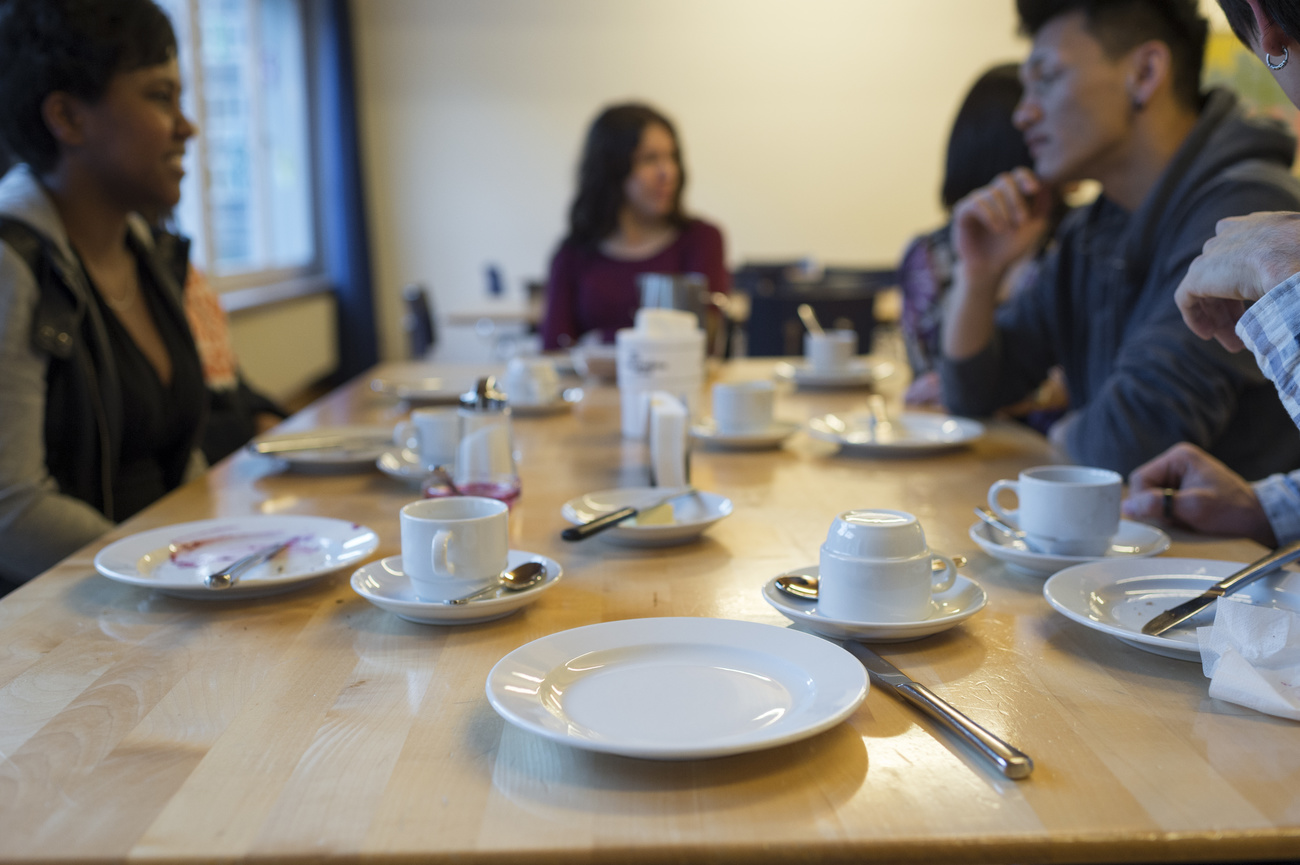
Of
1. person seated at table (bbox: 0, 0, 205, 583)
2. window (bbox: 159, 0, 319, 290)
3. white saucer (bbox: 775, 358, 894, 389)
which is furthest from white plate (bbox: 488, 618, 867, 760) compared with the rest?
window (bbox: 159, 0, 319, 290)

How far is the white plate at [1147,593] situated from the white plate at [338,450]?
0.98m

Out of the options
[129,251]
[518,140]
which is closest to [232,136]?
[518,140]

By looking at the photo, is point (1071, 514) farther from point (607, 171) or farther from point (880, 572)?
point (607, 171)

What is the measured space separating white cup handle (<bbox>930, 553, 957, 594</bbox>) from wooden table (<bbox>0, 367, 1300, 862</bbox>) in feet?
0.15

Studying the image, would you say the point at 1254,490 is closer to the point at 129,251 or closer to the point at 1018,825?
the point at 1018,825

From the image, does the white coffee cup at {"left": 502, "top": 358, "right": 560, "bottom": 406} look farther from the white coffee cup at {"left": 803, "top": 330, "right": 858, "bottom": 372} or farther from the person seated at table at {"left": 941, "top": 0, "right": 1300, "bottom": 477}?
the person seated at table at {"left": 941, "top": 0, "right": 1300, "bottom": 477}

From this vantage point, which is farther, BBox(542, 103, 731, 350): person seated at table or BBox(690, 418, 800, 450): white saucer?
BBox(542, 103, 731, 350): person seated at table

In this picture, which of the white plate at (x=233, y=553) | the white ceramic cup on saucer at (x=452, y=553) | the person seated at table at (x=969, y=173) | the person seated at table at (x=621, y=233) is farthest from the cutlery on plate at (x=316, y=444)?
the person seated at table at (x=621, y=233)

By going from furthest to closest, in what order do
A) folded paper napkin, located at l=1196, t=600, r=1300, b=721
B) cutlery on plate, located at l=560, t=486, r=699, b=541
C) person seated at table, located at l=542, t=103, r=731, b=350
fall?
person seated at table, located at l=542, t=103, r=731, b=350 → cutlery on plate, located at l=560, t=486, r=699, b=541 → folded paper napkin, located at l=1196, t=600, r=1300, b=721

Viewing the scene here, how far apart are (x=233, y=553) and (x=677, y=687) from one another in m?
0.57

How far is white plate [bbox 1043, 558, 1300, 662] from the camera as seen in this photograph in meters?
0.82

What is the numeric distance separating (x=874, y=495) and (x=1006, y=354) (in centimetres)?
91

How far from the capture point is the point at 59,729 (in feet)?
2.33

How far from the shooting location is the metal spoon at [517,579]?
3.00 feet
